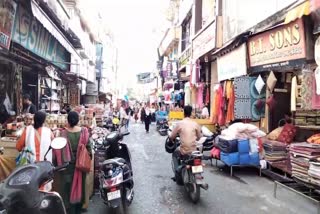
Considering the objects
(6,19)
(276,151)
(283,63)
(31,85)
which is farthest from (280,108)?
(31,85)

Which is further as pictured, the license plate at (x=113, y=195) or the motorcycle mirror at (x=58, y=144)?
the license plate at (x=113, y=195)

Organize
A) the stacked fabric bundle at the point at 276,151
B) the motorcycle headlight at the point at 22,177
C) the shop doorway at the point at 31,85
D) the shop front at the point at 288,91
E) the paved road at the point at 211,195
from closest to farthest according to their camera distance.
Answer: the motorcycle headlight at the point at 22,177 → the paved road at the point at 211,195 → the shop front at the point at 288,91 → the stacked fabric bundle at the point at 276,151 → the shop doorway at the point at 31,85

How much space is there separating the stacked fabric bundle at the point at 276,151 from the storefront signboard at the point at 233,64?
2.72 meters

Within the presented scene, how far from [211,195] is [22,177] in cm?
501

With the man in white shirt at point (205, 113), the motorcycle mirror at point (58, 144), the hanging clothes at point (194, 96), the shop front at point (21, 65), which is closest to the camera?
the motorcycle mirror at point (58, 144)

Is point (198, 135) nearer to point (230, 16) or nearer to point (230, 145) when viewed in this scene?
point (230, 145)

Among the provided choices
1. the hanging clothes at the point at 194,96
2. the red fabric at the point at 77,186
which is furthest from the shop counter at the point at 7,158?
the hanging clothes at the point at 194,96

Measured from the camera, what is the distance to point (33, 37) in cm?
1074

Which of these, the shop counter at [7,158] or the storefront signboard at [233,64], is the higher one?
the storefront signboard at [233,64]

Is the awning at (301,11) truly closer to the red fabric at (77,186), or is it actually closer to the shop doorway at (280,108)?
the shop doorway at (280,108)

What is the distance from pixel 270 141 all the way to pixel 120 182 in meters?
4.97

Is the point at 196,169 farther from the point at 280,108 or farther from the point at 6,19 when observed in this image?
the point at 280,108

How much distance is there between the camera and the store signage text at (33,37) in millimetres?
9180

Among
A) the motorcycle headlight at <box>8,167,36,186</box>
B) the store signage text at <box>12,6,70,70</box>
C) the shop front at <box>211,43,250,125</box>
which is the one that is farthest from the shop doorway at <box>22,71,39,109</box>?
the motorcycle headlight at <box>8,167,36,186</box>
